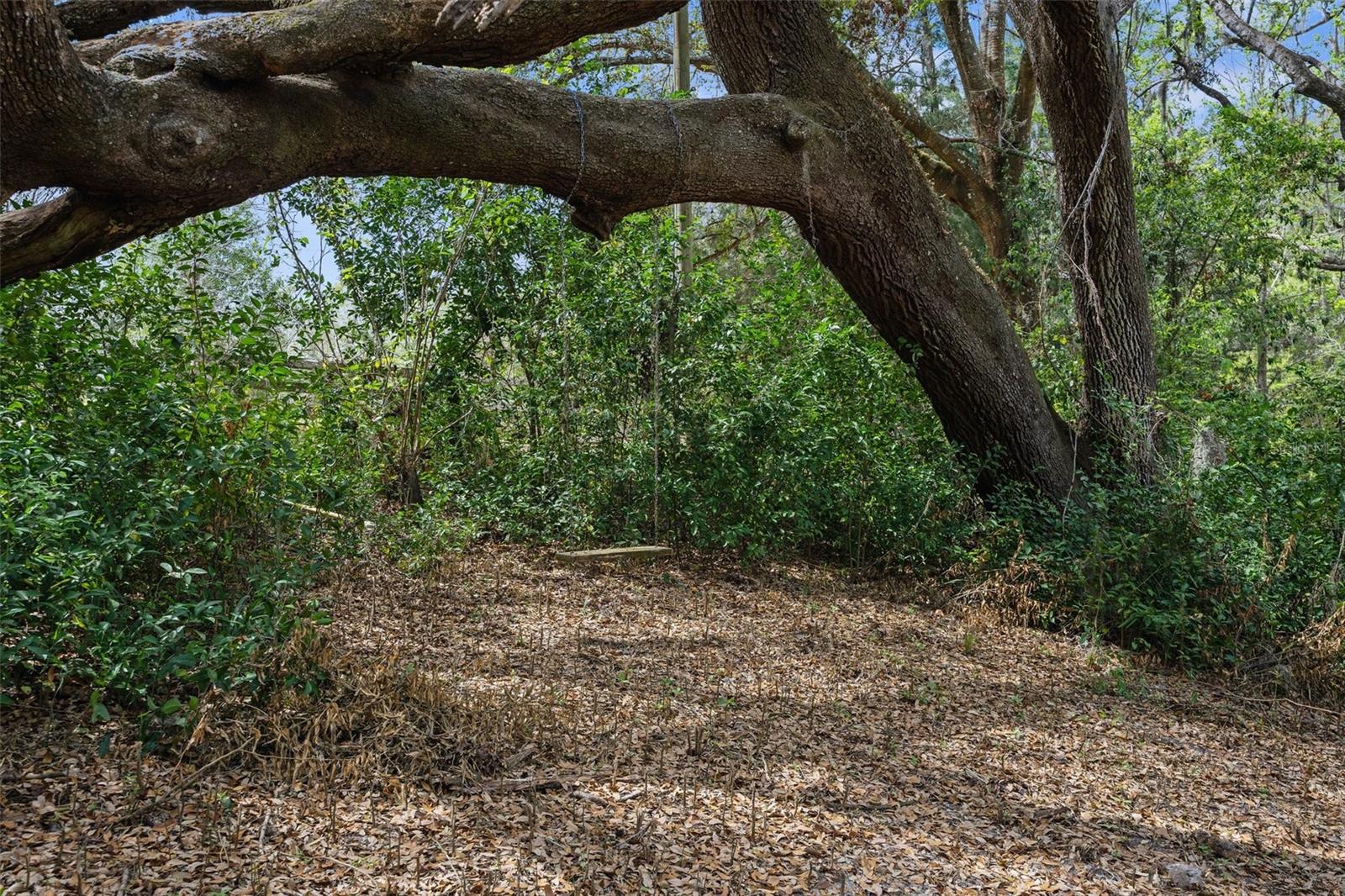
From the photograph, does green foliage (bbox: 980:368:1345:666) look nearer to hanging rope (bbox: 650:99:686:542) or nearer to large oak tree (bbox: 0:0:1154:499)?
large oak tree (bbox: 0:0:1154:499)

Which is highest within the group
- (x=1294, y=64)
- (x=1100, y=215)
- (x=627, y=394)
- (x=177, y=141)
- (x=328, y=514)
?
(x=1294, y=64)

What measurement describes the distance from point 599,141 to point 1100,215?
12.5ft

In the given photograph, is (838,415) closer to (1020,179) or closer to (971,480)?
(971,480)

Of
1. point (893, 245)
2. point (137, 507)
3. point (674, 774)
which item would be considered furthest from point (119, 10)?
point (893, 245)

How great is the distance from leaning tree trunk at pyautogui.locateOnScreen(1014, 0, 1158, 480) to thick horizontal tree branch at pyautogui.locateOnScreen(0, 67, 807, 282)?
1.84 metres

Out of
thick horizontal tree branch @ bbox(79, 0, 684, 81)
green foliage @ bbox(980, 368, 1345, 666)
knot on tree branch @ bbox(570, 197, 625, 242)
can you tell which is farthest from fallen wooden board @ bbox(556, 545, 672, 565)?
thick horizontal tree branch @ bbox(79, 0, 684, 81)

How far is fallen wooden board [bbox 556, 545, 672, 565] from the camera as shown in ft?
20.2

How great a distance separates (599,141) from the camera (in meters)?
4.93

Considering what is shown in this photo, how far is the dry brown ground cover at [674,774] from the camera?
107 inches

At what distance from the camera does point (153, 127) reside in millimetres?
3590

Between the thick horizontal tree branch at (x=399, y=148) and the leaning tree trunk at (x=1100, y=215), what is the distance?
6.05ft

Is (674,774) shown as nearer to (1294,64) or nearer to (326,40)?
(326,40)

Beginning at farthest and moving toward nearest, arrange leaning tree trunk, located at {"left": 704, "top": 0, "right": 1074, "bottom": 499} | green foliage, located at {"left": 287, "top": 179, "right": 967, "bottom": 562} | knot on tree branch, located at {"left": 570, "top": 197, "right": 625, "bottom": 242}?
green foliage, located at {"left": 287, "top": 179, "right": 967, "bottom": 562}
leaning tree trunk, located at {"left": 704, "top": 0, "right": 1074, "bottom": 499}
knot on tree branch, located at {"left": 570, "top": 197, "right": 625, "bottom": 242}

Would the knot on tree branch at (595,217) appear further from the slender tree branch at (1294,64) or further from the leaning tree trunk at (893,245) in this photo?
the slender tree branch at (1294,64)
